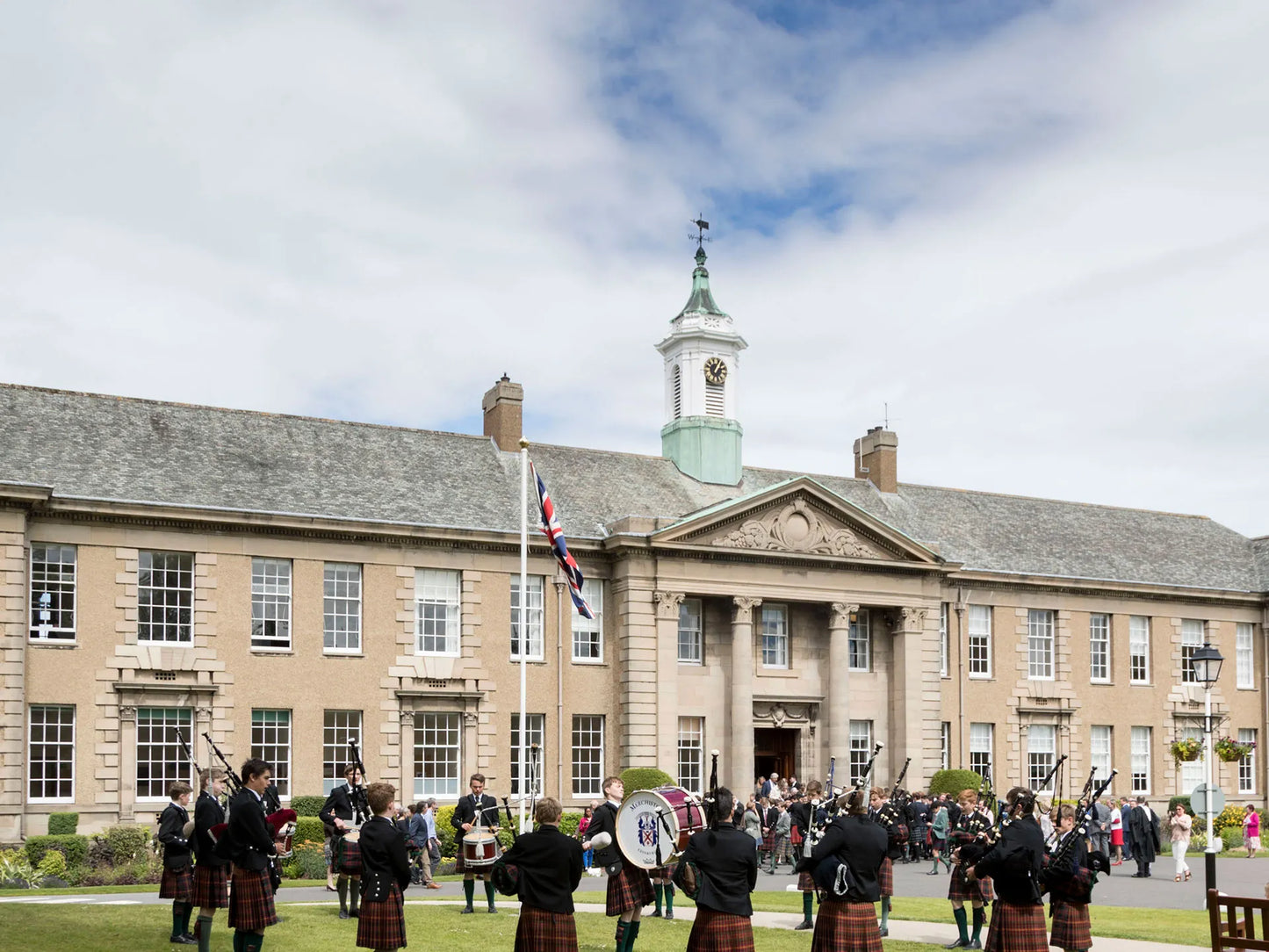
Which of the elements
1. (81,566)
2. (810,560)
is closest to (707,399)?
(810,560)

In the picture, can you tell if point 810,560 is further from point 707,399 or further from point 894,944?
point 894,944

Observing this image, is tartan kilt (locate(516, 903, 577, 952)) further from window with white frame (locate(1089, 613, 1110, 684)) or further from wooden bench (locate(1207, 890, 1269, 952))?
window with white frame (locate(1089, 613, 1110, 684))

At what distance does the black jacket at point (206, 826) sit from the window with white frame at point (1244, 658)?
44693 millimetres

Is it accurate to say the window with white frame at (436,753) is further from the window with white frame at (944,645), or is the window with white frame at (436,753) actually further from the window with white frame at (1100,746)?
the window with white frame at (1100,746)

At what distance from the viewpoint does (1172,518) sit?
58.4 meters

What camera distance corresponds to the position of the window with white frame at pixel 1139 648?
51719mm

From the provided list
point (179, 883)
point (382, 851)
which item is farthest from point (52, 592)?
point (382, 851)

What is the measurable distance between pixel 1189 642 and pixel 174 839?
4230 centimetres

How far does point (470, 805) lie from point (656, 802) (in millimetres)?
6952

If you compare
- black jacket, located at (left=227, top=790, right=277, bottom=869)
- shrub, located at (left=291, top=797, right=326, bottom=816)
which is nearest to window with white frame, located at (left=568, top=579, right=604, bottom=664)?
shrub, located at (left=291, top=797, right=326, bottom=816)

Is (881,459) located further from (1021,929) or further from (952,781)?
(1021,929)

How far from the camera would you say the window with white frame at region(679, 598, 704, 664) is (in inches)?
1715

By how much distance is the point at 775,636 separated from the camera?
4506 cm

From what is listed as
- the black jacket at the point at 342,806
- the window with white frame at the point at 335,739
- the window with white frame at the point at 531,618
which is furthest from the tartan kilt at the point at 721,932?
the window with white frame at the point at 531,618
